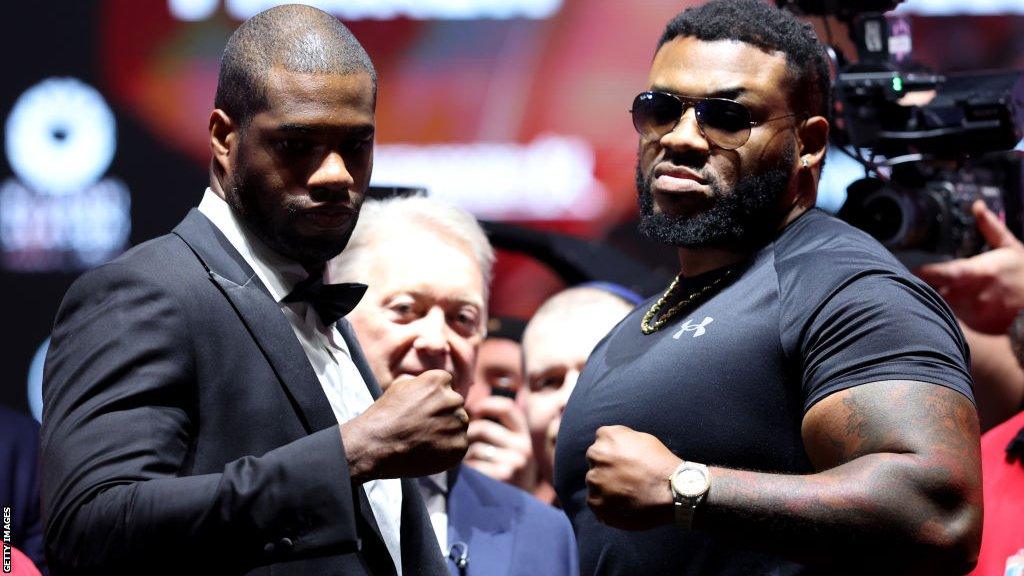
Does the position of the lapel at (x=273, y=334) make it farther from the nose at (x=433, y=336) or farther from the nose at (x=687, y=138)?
the nose at (x=433, y=336)

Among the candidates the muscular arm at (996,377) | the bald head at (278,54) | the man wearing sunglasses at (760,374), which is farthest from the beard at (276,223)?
the muscular arm at (996,377)

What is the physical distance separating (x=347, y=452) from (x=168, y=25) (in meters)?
3.39

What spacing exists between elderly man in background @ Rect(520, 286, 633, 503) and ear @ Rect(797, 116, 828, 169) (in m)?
1.05

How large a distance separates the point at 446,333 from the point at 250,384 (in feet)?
3.71

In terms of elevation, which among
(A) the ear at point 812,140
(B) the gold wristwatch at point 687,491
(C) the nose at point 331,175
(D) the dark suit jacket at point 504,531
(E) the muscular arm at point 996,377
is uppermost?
(C) the nose at point 331,175

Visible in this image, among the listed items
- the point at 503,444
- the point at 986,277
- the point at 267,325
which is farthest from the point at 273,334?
the point at 986,277

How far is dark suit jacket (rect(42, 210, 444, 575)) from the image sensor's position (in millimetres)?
1762

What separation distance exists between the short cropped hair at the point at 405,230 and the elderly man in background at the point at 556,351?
33cm

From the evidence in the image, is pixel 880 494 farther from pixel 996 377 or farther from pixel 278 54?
pixel 996 377

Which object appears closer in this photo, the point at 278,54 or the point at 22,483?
the point at 278,54

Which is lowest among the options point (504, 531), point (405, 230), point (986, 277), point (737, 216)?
point (504, 531)

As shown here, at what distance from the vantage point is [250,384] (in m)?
1.93

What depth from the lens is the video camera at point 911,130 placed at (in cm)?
299

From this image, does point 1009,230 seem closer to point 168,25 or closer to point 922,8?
point 922,8
